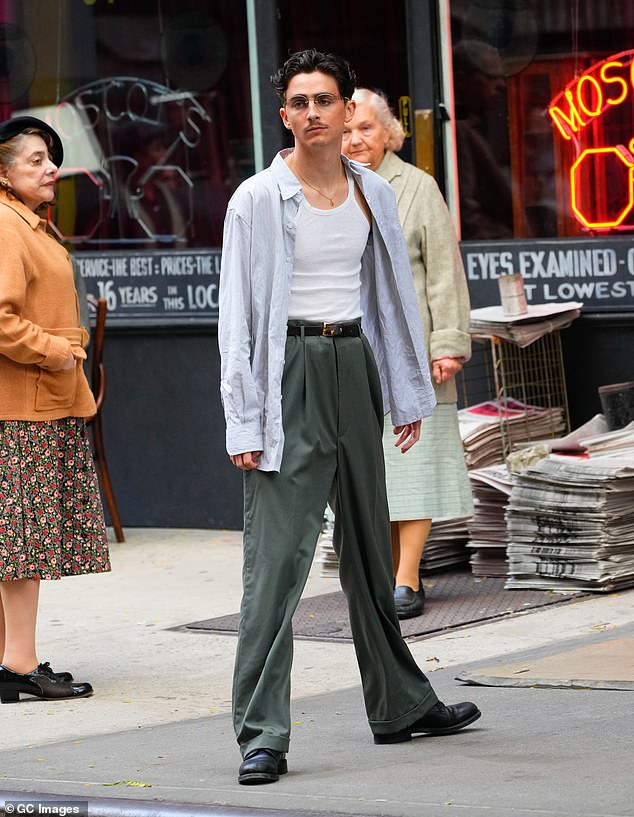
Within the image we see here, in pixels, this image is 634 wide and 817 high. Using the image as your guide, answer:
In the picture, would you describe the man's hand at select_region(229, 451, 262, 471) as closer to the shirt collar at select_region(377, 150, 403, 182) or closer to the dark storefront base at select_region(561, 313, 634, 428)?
the shirt collar at select_region(377, 150, 403, 182)

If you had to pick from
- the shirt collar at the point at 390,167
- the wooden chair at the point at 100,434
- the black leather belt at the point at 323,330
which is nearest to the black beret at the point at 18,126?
the shirt collar at the point at 390,167

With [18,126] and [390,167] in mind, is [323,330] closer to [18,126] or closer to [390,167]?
[18,126]

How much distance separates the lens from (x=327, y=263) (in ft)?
16.0

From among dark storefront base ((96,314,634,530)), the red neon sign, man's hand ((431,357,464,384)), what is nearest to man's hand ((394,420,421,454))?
man's hand ((431,357,464,384))

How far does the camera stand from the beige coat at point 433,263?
23.5ft

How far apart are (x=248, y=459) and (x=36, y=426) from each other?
5.38 feet

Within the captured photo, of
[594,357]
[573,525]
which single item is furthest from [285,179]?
[594,357]

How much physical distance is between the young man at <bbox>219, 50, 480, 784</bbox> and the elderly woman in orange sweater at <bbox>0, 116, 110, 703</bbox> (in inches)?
57.0

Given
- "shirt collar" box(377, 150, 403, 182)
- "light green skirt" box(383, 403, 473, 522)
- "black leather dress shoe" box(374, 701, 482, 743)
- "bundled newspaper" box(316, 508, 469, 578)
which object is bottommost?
"black leather dress shoe" box(374, 701, 482, 743)

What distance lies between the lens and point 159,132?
400 inches

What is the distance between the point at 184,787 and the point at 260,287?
1.33 meters

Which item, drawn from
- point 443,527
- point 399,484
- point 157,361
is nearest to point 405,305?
point 399,484

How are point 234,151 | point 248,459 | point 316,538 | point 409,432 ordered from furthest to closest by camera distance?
point 234,151
point 409,432
point 316,538
point 248,459

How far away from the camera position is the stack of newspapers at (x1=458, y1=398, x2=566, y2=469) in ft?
27.4
